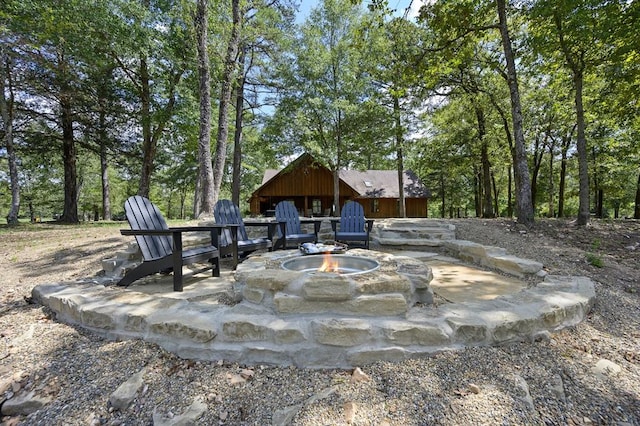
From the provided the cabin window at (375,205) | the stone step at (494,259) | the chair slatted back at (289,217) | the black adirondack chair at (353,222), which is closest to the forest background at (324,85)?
the chair slatted back at (289,217)

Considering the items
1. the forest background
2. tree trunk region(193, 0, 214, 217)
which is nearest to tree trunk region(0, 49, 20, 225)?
the forest background

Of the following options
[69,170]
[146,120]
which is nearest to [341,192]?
[146,120]

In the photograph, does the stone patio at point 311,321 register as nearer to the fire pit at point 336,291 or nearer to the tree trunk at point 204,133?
the fire pit at point 336,291

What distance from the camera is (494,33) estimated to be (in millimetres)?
7996

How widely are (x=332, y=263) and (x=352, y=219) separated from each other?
227 cm

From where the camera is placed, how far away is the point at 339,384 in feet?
4.80

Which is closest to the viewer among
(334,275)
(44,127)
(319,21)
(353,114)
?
(334,275)

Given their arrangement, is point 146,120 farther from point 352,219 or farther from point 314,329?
point 314,329

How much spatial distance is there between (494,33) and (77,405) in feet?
35.1

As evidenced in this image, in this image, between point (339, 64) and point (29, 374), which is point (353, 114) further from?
point (29, 374)

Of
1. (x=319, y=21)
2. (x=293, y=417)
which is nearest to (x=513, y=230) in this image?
(x=293, y=417)

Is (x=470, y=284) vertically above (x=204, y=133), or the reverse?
(x=204, y=133)

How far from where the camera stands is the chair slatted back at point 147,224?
270 centimetres

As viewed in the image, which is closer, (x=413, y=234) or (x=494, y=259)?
(x=494, y=259)
